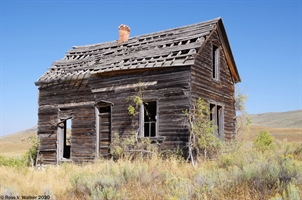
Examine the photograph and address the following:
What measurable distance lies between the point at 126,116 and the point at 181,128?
2572mm

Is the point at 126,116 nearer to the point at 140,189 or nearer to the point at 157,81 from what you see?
the point at 157,81

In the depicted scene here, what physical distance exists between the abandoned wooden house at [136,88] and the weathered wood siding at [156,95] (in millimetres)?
36

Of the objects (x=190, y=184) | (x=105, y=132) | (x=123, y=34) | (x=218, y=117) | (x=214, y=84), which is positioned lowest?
(x=190, y=184)

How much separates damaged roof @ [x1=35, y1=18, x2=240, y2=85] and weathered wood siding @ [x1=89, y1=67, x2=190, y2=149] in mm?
371

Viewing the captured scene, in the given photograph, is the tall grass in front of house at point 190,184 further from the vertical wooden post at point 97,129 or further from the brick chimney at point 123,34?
the brick chimney at point 123,34

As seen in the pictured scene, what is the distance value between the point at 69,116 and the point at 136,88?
4035 millimetres

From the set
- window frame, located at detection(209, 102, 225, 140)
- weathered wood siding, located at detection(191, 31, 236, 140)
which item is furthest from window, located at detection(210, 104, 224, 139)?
weathered wood siding, located at detection(191, 31, 236, 140)

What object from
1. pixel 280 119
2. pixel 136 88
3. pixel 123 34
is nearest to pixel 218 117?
pixel 136 88

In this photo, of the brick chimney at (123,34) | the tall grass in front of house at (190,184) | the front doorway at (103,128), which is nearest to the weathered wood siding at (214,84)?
the front doorway at (103,128)

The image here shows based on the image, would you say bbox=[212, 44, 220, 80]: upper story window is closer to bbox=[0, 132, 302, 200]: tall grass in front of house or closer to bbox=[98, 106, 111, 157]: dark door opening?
bbox=[98, 106, 111, 157]: dark door opening

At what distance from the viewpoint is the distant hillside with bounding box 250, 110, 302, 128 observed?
87412 mm

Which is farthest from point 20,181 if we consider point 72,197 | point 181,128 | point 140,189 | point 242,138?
point 242,138

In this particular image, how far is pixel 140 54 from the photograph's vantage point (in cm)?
1386

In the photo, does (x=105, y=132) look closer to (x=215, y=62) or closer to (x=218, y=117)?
(x=218, y=117)
